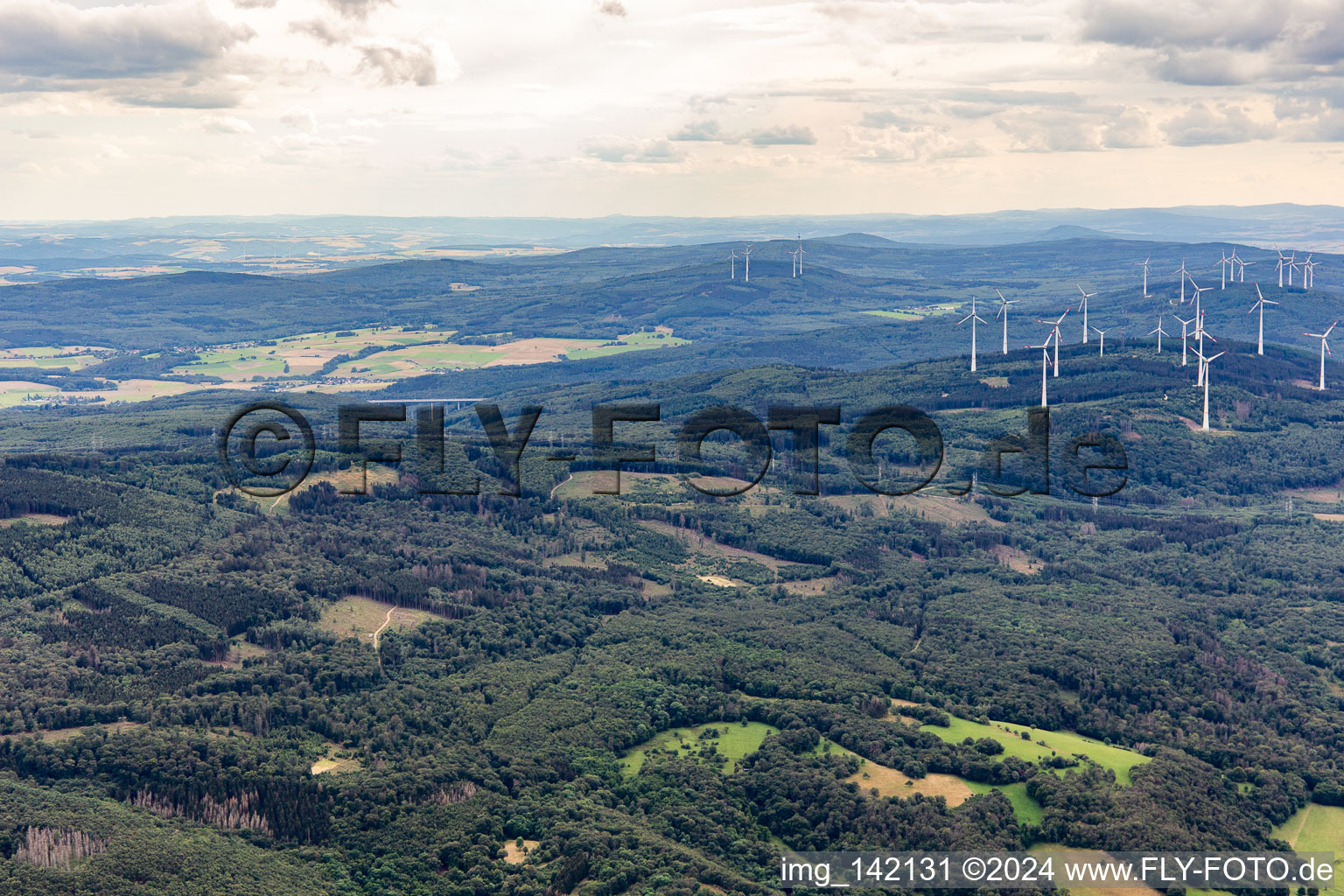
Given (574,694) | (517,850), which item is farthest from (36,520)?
(517,850)

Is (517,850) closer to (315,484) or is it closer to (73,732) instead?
(73,732)

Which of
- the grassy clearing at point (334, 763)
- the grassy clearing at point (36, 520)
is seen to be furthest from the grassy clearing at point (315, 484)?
the grassy clearing at point (334, 763)

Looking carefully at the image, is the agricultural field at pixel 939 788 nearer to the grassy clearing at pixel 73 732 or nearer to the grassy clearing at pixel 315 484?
the grassy clearing at pixel 73 732

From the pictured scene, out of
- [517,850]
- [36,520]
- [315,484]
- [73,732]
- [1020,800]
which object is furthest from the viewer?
[315,484]

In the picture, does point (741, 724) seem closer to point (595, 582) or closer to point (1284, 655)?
point (595, 582)

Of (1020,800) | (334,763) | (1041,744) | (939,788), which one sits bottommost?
(1041,744)

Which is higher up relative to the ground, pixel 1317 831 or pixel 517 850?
pixel 517 850

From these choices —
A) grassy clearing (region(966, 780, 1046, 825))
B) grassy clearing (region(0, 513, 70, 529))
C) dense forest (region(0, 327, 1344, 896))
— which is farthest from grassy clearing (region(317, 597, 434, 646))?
grassy clearing (region(966, 780, 1046, 825))

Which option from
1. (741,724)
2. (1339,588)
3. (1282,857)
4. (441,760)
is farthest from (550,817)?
(1339,588)
